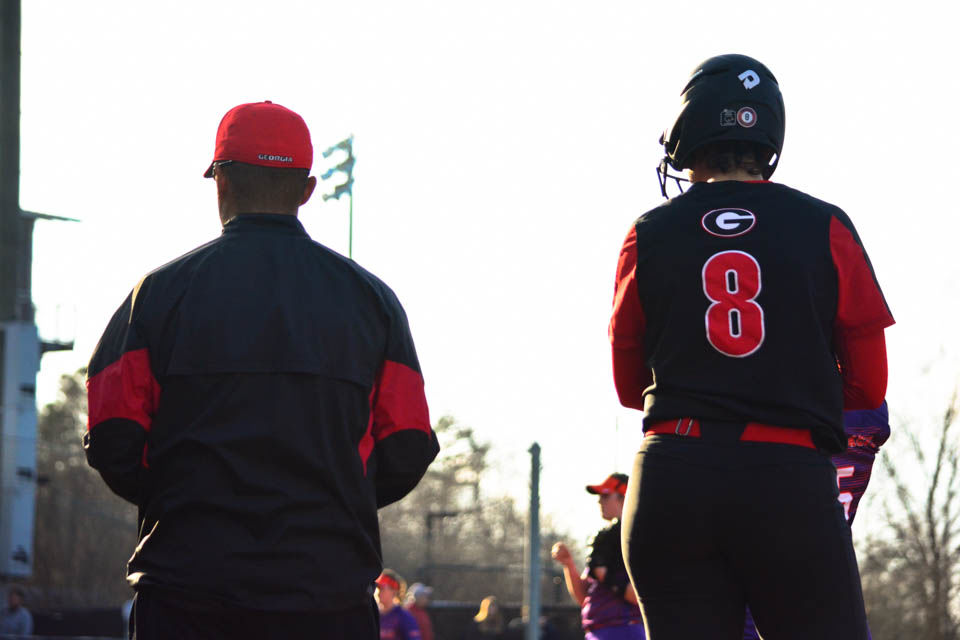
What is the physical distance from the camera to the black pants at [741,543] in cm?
302

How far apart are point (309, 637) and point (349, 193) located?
52.4ft

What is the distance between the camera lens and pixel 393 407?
3.30 meters

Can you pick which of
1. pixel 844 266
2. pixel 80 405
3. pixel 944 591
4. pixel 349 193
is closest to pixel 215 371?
pixel 844 266

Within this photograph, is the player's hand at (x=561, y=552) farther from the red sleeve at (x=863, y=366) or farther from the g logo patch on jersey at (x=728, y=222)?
the g logo patch on jersey at (x=728, y=222)

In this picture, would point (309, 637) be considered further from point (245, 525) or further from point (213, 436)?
point (213, 436)

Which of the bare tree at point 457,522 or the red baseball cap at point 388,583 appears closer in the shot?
the red baseball cap at point 388,583

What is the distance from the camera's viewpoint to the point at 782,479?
304 centimetres

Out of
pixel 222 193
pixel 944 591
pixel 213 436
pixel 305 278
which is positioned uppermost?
pixel 222 193

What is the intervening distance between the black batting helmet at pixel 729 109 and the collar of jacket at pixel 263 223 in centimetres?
101

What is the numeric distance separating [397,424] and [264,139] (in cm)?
81

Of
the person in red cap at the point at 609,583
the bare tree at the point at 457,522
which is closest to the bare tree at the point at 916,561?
the bare tree at the point at 457,522

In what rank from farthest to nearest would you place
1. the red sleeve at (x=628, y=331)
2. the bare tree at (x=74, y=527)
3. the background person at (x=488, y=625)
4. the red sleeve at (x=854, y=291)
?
the bare tree at (x=74, y=527)
the background person at (x=488, y=625)
the red sleeve at (x=628, y=331)
the red sleeve at (x=854, y=291)

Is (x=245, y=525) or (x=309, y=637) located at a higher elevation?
(x=245, y=525)

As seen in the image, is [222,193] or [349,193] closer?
[222,193]
